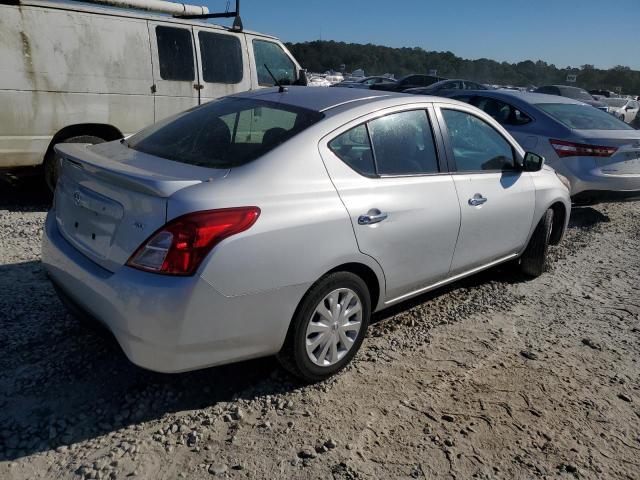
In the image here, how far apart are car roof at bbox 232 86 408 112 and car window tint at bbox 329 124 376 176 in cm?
23

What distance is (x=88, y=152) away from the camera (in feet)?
10.1

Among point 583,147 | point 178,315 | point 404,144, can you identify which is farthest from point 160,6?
point 178,315

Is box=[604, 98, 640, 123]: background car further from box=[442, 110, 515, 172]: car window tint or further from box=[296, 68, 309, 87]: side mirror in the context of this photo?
box=[442, 110, 515, 172]: car window tint

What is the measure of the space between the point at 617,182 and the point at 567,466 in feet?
16.4

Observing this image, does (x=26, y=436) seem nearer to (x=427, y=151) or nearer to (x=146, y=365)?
(x=146, y=365)

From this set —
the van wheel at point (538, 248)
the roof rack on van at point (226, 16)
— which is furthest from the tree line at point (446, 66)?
the van wheel at point (538, 248)

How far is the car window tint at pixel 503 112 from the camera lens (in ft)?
23.5

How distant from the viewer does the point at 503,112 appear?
7.41 meters

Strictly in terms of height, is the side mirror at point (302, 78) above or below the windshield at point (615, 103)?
above

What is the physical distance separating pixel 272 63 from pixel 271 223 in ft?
18.3

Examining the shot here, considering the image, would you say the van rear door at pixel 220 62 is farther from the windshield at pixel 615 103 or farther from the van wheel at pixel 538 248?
the windshield at pixel 615 103

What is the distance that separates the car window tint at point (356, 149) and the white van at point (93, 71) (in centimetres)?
398

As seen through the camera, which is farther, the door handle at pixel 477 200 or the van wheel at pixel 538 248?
the van wheel at pixel 538 248

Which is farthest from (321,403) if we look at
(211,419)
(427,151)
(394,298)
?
Result: (427,151)
